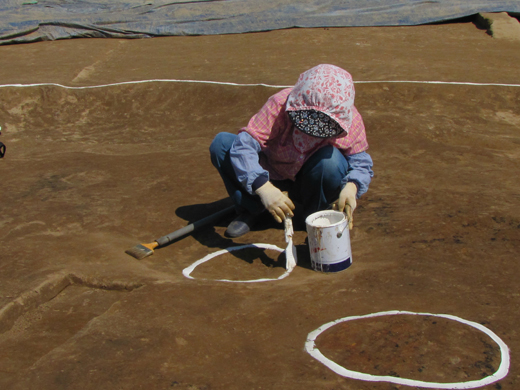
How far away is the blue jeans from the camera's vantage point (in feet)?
9.89

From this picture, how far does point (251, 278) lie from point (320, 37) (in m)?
5.82

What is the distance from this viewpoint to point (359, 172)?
2.99 metres

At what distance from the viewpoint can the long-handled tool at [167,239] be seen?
3016mm

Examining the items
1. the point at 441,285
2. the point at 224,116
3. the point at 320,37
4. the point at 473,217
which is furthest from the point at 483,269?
the point at 320,37

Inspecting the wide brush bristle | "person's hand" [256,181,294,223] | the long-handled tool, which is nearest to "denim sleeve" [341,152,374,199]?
"person's hand" [256,181,294,223]

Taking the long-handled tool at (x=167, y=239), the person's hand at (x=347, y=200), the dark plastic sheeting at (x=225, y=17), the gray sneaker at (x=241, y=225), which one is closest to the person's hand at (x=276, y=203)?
the person's hand at (x=347, y=200)

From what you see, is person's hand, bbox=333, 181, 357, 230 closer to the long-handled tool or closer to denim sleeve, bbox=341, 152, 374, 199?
denim sleeve, bbox=341, 152, 374, 199

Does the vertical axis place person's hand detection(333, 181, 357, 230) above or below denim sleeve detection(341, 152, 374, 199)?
below

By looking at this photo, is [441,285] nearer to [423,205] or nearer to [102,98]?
[423,205]

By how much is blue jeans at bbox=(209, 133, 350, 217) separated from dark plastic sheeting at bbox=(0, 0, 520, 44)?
5.62 m

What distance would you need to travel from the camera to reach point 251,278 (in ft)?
9.28

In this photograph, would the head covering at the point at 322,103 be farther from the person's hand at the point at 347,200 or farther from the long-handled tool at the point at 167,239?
the long-handled tool at the point at 167,239

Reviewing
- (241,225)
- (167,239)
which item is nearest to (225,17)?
(241,225)

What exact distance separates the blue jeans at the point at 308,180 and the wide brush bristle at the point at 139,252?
610 millimetres
